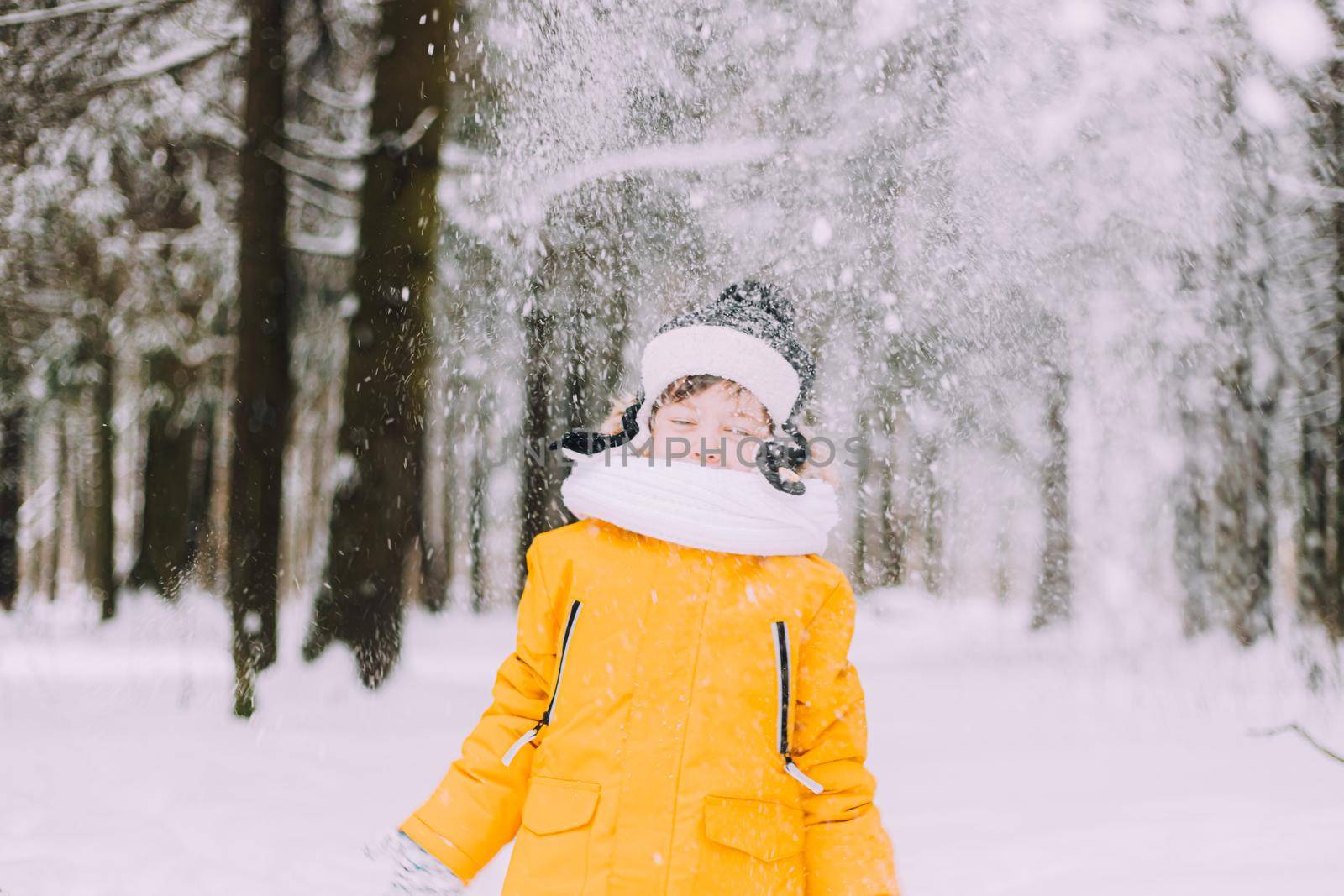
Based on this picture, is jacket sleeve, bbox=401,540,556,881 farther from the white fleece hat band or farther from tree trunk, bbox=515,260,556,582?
tree trunk, bbox=515,260,556,582

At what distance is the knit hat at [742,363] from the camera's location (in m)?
1.93

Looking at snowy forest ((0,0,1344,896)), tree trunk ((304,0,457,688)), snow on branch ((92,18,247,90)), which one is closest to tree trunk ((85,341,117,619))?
snowy forest ((0,0,1344,896))

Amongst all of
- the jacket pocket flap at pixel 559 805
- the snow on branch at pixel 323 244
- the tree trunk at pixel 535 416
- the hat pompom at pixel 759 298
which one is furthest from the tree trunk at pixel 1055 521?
the jacket pocket flap at pixel 559 805

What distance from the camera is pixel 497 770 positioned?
1.74 meters

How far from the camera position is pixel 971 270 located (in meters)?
10.8

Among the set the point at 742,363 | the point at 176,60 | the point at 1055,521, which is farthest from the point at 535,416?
the point at 742,363

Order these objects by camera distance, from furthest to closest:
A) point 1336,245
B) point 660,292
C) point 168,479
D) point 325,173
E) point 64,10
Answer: point 168,479
point 660,292
point 1336,245
point 325,173
point 64,10

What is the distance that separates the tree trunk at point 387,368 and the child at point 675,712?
205 inches

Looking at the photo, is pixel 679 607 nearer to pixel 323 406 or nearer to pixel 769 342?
pixel 769 342

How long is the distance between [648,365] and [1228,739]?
21.3 feet

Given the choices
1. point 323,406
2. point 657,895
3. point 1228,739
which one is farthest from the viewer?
point 323,406

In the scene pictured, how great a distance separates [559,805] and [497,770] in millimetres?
181

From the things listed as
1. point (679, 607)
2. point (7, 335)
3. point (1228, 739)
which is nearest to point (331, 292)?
point (7, 335)

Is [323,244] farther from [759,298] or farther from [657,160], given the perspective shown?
[759,298]
